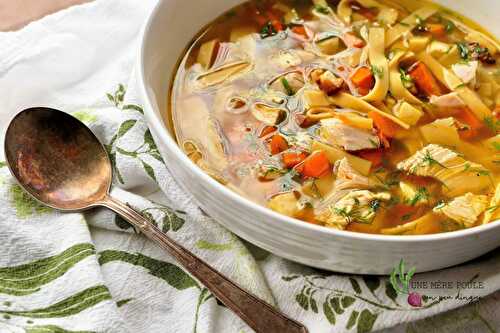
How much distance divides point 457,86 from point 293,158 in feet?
3.41

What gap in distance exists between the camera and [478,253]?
292 centimetres

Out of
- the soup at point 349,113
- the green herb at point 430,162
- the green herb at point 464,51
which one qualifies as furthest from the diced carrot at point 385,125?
the green herb at point 464,51

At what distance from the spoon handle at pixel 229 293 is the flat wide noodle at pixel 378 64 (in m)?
1.22

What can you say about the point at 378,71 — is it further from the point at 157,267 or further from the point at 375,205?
the point at 157,267

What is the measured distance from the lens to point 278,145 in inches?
127

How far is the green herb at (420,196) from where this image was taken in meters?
3.10

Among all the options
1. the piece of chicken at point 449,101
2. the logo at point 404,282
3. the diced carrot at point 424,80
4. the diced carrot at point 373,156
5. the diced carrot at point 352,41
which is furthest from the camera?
the diced carrot at point 352,41

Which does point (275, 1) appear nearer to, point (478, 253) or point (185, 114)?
point (185, 114)

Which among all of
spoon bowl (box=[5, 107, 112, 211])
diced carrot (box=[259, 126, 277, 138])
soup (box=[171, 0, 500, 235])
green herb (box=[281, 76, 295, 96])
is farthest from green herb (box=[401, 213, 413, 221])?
spoon bowl (box=[5, 107, 112, 211])

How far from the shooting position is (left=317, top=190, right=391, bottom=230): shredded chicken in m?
2.96

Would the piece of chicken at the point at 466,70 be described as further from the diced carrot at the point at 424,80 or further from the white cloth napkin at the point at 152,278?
the white cloth napkin at the point at 152,278

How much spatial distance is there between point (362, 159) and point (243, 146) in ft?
1.85

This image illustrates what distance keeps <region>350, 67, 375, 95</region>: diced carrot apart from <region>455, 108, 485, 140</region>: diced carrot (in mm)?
464

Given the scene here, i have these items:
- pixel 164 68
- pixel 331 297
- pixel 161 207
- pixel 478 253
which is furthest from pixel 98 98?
pixel 478 253
